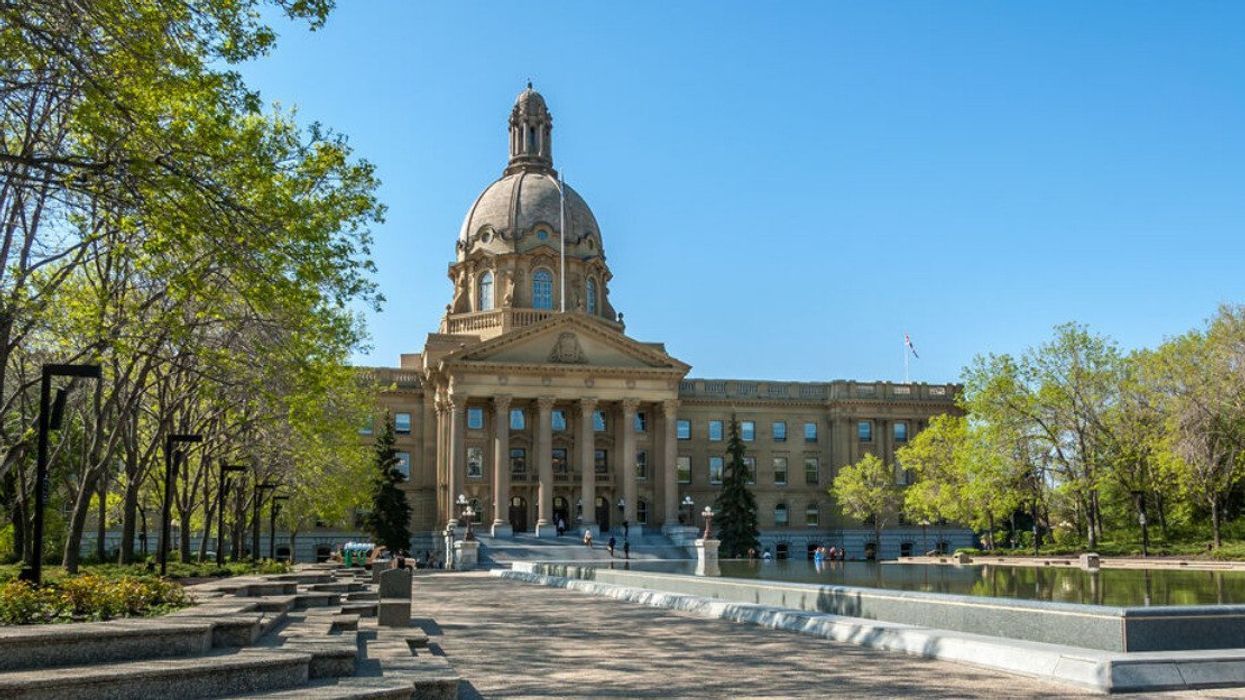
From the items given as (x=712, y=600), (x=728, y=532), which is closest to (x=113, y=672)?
(x=712, y=600)

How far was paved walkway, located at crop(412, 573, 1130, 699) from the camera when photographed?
12.4 metres

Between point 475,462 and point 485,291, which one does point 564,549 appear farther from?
point 485,291

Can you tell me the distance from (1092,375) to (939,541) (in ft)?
111

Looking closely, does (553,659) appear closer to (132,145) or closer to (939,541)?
(132,145)

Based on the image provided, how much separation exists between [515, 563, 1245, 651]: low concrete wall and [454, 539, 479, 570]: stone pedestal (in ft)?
134

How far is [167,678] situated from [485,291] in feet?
254

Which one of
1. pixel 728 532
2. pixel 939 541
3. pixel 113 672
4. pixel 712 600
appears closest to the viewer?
pixel 113 672

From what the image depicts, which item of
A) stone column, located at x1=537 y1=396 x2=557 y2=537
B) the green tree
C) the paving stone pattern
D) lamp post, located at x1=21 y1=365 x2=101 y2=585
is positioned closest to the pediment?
stone column, located at x1=537 y1=396 x2=557 y2=537

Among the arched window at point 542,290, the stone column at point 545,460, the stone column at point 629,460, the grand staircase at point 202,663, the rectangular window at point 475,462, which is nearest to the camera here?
the grand staircase at point 202,663

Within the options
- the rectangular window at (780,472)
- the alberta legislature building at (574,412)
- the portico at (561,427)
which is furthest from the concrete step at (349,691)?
the rectangular window at (780,472)

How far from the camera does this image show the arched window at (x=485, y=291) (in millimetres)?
85562

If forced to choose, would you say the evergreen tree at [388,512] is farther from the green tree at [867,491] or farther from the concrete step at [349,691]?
the concrete step at [349,691]

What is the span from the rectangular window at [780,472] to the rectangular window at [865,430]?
628cm

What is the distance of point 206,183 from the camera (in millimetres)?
16031
